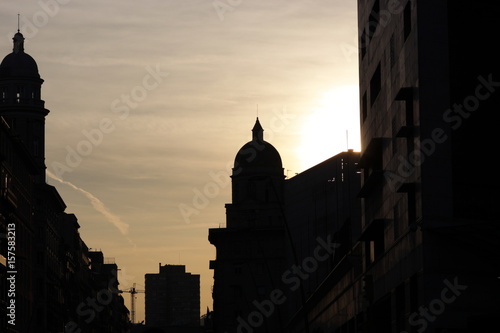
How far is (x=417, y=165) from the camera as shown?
51.0 m

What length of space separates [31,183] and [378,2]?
2553 inches

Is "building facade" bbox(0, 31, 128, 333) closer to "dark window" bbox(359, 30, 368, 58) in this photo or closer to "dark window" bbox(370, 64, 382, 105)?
"dark window" bbox(359, 30, 368, 58)

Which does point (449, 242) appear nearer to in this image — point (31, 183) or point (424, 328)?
point (424, 328)

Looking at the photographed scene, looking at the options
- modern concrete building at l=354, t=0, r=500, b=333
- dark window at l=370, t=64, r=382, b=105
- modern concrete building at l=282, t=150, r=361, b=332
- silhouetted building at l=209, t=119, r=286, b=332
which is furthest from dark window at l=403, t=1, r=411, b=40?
silhouetted building at l=209, t=119, r=286, b=332

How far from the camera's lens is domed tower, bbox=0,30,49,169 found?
144 m

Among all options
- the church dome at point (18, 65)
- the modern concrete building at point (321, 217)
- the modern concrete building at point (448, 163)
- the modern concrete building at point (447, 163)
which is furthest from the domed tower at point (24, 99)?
the modern concrete building at point (448, 163)

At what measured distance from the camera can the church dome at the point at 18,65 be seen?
144500 mm

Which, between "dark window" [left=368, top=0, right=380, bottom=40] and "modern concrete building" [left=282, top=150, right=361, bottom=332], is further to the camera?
"modern concrete building" [left=282, top=150, right=361, bottom=332]

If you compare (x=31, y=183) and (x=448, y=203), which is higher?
(x=31, y=183)

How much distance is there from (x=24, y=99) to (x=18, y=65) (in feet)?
13.3

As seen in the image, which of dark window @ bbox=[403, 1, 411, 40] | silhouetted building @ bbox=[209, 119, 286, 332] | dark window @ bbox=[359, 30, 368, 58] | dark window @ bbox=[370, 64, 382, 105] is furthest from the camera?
silhouetted building @ bbox=[209, 119, 286, 332]

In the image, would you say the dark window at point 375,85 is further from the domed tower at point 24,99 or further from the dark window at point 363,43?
the domed tower at point 24,99

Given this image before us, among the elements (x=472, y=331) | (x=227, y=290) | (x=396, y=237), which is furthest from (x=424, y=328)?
(x=227, y=290)

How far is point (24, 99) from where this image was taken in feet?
480
